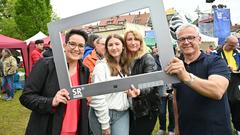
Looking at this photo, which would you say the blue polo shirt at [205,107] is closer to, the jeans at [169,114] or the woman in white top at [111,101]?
the woman in white top at [111,101]

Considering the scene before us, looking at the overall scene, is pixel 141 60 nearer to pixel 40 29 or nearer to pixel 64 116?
pixel 64 116

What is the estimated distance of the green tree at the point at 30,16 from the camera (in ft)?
118

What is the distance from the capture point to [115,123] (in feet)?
10.8

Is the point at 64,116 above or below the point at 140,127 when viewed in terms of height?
above

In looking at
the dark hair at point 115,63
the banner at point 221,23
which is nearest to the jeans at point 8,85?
the banner at point 221,23

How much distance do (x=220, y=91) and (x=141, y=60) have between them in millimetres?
775

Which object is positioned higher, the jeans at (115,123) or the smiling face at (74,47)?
the smiling face at (74,47)

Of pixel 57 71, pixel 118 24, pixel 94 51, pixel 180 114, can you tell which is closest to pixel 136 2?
pixel 118 24

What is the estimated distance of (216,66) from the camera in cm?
258

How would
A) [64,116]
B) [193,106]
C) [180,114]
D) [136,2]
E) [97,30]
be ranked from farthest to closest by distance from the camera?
[180,114] → [193,106] → [64,116] → [97,30] → [136,2]

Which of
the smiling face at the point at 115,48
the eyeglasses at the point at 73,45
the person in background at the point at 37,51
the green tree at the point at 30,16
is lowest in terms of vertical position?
the smiling face at the point at 115,48

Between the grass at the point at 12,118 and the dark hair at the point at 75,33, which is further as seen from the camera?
the grass at the point at 12,118

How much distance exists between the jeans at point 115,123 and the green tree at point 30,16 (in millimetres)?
33543

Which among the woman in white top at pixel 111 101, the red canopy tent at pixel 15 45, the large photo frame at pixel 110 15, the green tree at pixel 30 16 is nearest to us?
the large photo frame at pixel 110 15
